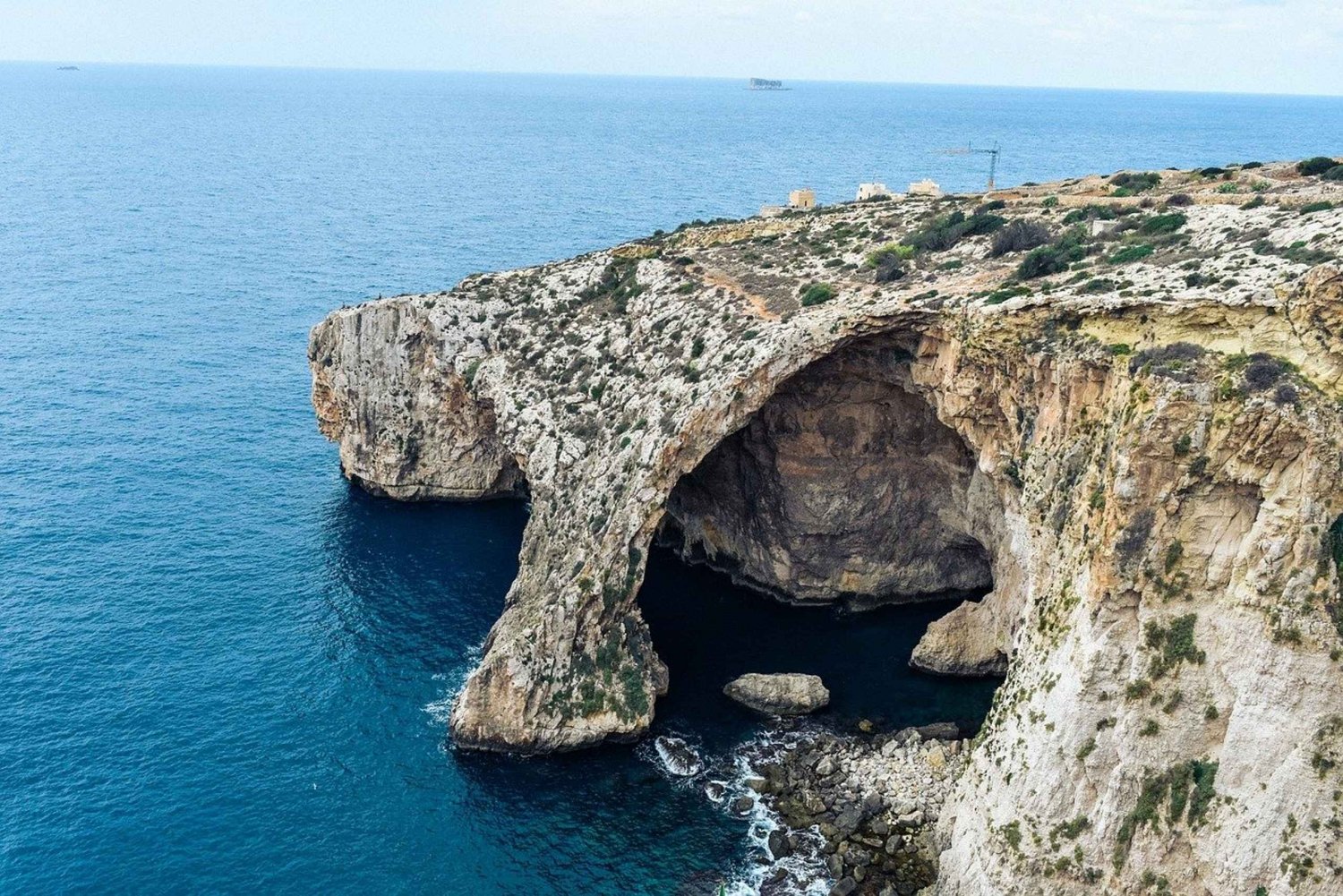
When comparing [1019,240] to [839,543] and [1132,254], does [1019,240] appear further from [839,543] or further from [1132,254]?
[839,543]

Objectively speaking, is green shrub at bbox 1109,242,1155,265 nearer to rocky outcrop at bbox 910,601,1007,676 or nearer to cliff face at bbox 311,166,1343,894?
cliff face at bbox 311,166,1343,894

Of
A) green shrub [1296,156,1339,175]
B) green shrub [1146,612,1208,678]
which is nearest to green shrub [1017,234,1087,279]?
green shrub [1146,612,1208,678]

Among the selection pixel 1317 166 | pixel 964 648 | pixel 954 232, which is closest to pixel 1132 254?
pixel 954 232

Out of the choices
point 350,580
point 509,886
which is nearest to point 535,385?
point 350,580

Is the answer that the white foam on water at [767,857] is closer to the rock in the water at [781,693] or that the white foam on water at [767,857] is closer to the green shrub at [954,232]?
the rock in the water at [781,693]

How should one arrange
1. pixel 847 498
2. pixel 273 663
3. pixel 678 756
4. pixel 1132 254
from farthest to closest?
1. pixel 847 498
2. pixel 273 663
3. pixel 678 756
4. pixel 1132 254

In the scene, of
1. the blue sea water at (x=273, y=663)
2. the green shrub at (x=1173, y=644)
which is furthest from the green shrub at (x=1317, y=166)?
the green shrub at (x=1173, y=644)
